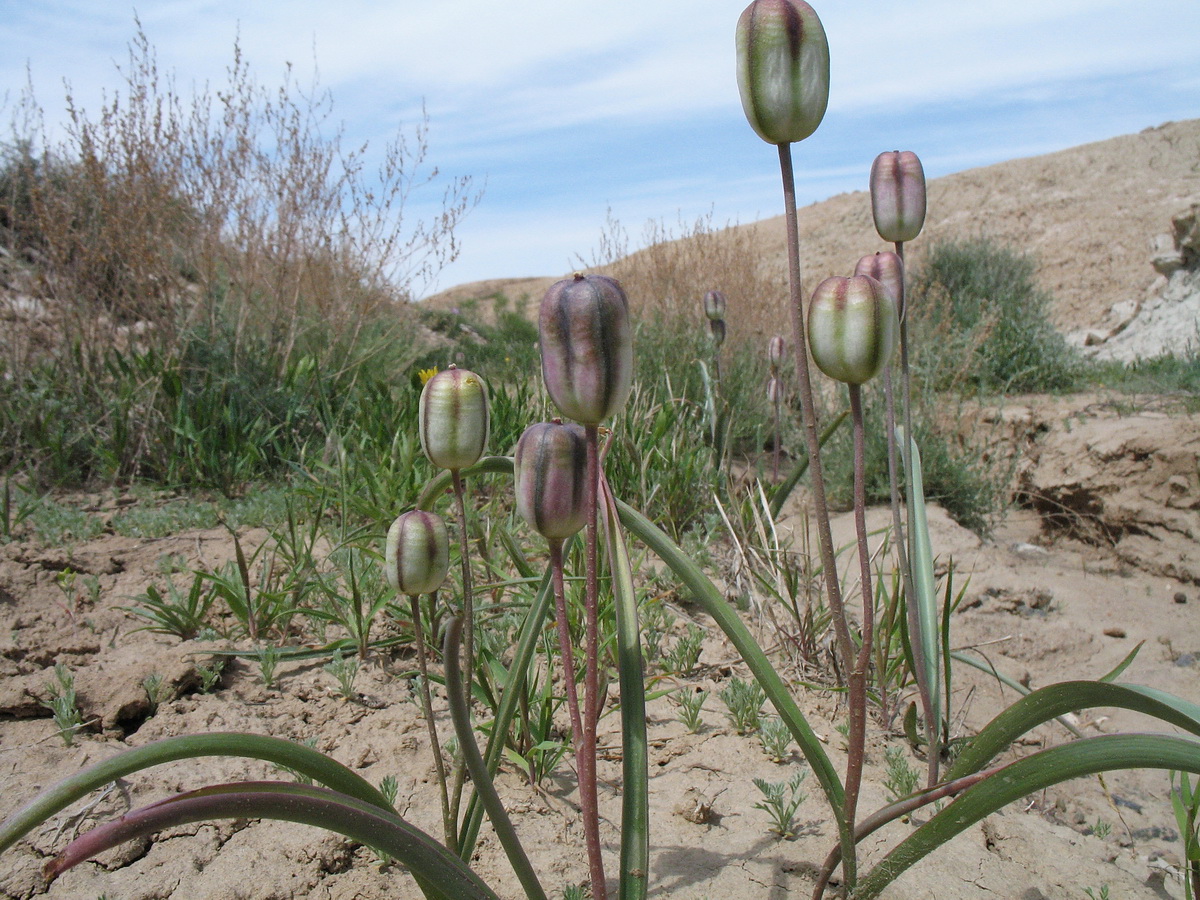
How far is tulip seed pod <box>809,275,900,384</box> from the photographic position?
88cm

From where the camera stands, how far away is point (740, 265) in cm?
701

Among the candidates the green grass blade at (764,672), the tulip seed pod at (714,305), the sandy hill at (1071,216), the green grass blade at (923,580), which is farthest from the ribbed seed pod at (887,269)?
the sandy hill at (1071,216)

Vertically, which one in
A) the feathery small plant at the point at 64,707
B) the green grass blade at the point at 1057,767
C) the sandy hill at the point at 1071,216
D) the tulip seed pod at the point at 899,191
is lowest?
the feathery small plant at the point at 64,707

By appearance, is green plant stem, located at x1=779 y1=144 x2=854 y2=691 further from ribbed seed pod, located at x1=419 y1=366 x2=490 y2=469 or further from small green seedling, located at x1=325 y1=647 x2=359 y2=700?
small green seedling, located at x1=325 y1=647 x2=359 y2=700

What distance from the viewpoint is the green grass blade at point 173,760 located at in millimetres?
627

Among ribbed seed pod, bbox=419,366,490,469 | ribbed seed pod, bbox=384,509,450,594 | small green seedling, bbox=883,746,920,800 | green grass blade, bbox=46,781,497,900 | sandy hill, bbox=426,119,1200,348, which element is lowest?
small green seedling, bbox=883,746,920,800

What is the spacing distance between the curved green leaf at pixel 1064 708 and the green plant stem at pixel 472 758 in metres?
0.56

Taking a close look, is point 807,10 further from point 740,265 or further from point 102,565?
point 740,265

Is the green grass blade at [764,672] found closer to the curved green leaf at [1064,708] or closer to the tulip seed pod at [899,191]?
the curved green leaf at [1064,708]

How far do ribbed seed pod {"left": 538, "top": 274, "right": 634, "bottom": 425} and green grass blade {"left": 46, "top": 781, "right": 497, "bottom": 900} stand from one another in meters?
0.41

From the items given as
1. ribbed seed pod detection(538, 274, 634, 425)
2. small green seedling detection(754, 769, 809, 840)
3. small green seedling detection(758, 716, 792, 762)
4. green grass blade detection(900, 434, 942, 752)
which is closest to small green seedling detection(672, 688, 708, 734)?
small green seedling detection(758, 716, 792, 762)

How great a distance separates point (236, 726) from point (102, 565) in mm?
1176

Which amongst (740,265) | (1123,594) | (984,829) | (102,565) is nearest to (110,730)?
(102,565)

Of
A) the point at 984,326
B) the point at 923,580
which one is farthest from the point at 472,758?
the point at 984,326
